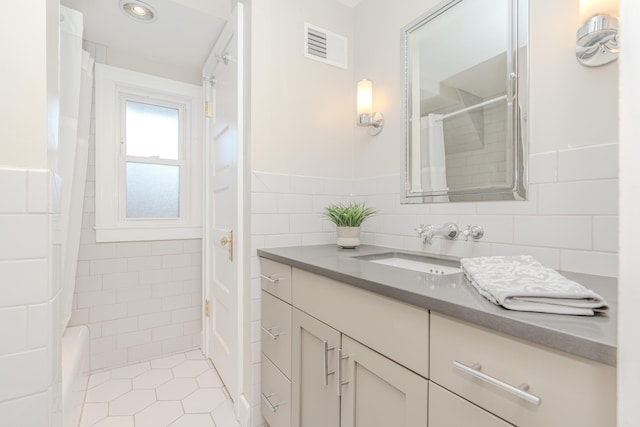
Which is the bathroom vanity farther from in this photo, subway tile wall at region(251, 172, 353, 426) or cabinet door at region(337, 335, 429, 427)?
subway tile wall at region(251, 172, 353, 426)

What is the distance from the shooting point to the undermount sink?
115 cm

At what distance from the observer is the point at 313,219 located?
1649 millimetres

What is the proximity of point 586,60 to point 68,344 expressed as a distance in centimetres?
267

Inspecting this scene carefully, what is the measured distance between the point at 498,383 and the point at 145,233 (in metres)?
2.27

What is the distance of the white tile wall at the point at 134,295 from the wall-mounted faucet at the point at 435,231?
175 centimetres

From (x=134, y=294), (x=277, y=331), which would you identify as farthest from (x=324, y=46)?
(x=134, y=294)

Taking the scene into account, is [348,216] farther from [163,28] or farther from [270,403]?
[163,28]

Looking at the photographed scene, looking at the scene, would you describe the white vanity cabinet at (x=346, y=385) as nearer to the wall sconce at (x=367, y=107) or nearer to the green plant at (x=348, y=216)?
the green plant at (x=348, y=216)

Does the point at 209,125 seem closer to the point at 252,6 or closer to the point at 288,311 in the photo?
the point at 252,6

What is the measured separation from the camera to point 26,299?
78 centimetres

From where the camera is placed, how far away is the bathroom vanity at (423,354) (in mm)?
463

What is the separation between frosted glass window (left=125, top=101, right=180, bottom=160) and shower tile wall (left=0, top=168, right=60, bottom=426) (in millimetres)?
1509

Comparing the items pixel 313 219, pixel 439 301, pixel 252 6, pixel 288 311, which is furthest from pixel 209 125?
pixel 439 301

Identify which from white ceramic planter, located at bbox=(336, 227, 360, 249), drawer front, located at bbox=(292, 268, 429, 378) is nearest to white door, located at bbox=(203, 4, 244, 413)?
white ceramic planter, located at bbox=(336, 227, 360, 249)
